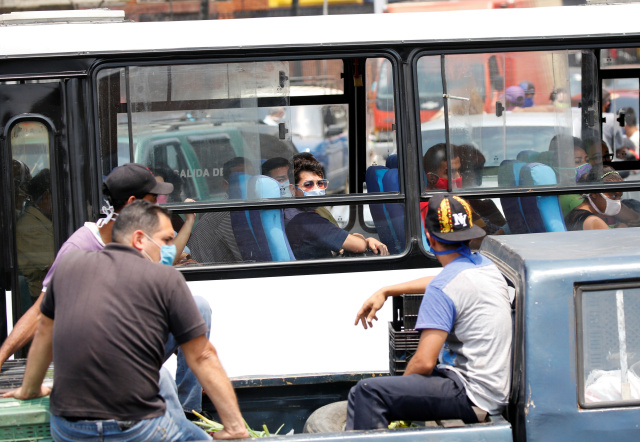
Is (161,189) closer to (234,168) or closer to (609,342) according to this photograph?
(234,168)

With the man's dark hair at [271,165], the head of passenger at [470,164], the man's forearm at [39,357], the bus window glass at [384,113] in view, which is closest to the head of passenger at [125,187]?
the man's forearm at [39,357]

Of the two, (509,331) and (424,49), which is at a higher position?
(424,49)

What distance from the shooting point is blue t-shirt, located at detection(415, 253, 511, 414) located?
119 inches

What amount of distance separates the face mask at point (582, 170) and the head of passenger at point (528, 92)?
542 mm

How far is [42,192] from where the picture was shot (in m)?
4.52

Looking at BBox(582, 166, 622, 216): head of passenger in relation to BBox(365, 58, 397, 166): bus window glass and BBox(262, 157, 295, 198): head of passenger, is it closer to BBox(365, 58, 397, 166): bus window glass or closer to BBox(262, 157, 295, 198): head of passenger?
BBox(365, 58, 397, 166): bus window glass

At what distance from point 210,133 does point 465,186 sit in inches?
66.9

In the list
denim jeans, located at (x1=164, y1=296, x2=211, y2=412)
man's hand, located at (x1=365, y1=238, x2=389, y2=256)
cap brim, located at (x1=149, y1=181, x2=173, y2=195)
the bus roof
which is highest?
the bus roof

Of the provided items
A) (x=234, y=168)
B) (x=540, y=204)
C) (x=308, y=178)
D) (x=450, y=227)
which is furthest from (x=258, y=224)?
(x=540, y=204)

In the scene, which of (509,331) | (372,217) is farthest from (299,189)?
(509,331)

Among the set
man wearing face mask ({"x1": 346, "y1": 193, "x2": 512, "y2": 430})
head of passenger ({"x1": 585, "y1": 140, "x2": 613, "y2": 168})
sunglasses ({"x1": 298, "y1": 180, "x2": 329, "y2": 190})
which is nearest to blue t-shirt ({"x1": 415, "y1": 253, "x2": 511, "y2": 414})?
man wearing face mask ({"x1": 346, "y1": 193, "x2": 512, "y2": 430})

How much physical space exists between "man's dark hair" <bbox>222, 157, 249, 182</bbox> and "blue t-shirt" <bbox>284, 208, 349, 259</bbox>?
415 millimetres

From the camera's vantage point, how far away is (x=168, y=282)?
8.92ft

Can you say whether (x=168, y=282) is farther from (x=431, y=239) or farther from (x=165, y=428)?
(x=431, y=239)
